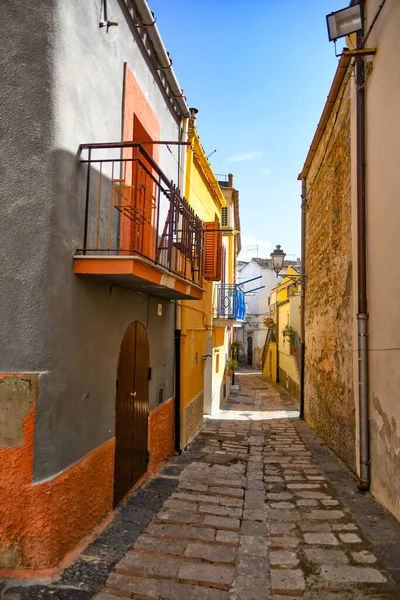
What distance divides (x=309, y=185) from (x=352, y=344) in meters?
6.85

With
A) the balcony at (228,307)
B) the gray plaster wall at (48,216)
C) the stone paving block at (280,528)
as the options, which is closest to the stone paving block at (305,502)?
the stone paving block at (280,528)

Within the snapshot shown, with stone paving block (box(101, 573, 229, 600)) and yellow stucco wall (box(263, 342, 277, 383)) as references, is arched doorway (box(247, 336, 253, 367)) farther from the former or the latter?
stone paving block (box(101, 573, 229, 600))

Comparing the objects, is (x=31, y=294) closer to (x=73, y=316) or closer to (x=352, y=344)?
(x=73, y=316)

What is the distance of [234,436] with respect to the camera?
10.1 metres

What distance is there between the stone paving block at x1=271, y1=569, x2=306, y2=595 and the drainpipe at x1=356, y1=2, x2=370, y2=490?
8.48 ft

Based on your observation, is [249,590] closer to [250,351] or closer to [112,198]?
[112,198]

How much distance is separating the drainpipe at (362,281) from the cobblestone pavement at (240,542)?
0.66 metres

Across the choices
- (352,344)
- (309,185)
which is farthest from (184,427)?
(309,185)

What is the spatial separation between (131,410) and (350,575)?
10.3ft

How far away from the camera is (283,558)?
167 inches

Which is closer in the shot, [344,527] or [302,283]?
[344,527]

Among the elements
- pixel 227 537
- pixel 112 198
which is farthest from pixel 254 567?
pixel 112 198

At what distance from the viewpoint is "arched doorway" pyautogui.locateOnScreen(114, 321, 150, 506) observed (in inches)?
211

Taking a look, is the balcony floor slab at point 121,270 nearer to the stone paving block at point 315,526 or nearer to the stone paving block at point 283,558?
the stone paving block at point 283,558
